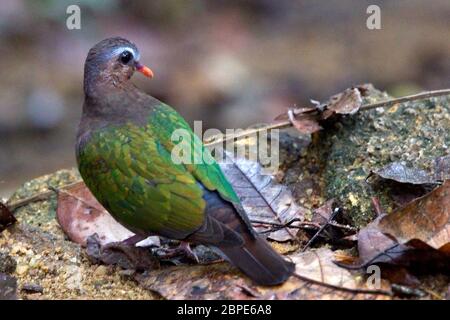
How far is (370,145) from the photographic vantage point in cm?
456

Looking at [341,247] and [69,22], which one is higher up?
[69,22]

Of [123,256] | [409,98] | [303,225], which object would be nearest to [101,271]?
[123,256]

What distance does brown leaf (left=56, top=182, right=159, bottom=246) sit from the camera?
4449mm

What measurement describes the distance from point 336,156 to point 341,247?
2.51ft

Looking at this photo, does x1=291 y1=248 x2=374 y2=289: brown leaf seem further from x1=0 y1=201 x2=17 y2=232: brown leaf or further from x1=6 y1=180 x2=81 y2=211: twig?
x1=6 y1=180 x2=81 y2=211: twig

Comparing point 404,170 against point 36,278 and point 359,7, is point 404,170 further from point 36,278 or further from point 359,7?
point 359,7

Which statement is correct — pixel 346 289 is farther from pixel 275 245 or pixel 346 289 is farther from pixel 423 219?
pixel 275 245

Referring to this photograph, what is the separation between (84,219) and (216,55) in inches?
240

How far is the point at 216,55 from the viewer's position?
10383 millimetres

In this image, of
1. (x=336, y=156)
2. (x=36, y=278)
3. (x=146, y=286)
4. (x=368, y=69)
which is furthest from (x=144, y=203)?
(x=368, y=69)

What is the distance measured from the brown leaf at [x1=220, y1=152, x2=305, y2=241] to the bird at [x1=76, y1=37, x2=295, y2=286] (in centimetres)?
38

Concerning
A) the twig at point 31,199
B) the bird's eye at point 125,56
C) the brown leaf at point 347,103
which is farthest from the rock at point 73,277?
the brown leaf at point 347,103

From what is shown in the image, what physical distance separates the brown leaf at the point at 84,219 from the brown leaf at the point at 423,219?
51.4 inches

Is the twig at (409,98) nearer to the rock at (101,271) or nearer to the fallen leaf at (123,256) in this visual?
the fallen leaf at (123,256)
